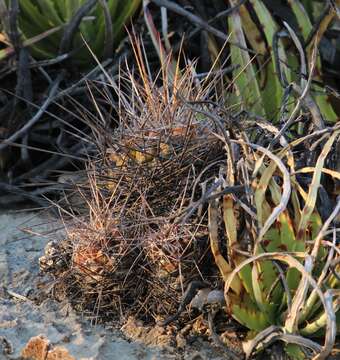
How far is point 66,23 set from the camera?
9.38ft

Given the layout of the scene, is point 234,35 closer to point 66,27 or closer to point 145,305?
point 66,27

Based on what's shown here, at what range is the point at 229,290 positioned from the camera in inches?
70.9

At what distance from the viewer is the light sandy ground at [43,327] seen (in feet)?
6.01

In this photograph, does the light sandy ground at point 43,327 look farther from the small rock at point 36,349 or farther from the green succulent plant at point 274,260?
the green succulent plant at point 274,260

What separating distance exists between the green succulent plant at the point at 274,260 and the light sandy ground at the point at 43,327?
0.53 ft

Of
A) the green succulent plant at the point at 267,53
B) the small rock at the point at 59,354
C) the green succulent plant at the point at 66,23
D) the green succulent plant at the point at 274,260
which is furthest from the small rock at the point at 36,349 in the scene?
the green succulent plant at the point at 66,23

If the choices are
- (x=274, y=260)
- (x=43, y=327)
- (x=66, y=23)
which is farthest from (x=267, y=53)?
(x=43, y=327)

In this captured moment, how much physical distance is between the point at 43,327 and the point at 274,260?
596 mm

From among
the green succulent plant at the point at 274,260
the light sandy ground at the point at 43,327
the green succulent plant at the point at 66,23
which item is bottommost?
the light sandy ground at the point at 43,327

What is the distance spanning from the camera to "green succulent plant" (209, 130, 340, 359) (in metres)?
1.69

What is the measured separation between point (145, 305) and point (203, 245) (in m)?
0.20

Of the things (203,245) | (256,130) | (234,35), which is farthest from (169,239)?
(234,35)

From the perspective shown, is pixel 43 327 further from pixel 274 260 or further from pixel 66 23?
pixel 66 23

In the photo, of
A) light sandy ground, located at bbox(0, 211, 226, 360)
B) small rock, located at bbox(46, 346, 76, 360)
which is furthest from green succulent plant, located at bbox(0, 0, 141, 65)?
small rock, located at bbox(46, 346, 76, 360)
